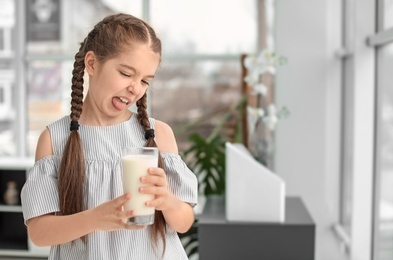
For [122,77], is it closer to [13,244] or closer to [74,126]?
[74,126]

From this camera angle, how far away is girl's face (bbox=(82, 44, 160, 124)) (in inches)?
49.1

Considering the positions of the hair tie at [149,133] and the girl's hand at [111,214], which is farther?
the hair tie at [149,133]

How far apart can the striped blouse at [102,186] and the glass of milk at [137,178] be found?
0.13 m

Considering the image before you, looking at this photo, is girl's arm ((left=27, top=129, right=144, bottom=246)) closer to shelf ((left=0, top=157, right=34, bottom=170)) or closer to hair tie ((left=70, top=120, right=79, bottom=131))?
hair tie ((left=70, top=120, right=79, bottom=131))

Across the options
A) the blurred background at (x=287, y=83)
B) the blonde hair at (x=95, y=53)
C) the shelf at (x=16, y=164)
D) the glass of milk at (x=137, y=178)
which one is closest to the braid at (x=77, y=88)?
the blonde hair at (x=95, y=53)

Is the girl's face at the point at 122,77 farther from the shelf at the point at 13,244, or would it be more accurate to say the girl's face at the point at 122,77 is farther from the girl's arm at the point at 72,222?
the shelf at the point at 13,244

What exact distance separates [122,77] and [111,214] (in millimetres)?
293

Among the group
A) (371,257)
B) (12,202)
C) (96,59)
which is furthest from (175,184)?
(12,202)

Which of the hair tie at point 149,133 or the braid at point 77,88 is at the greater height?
the braid at point 77,88

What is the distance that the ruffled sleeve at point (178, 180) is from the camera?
134cm

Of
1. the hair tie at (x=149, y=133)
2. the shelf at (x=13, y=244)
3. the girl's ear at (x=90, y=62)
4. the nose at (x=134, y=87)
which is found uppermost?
the girl's ear at (x=90, y=62)

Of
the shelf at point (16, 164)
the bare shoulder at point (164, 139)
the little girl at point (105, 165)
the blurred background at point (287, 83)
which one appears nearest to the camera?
the little girl at point (105, 165)

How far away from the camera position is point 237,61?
4.95 metres

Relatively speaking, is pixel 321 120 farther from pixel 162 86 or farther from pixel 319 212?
pixel 162 86
